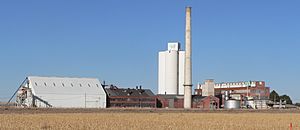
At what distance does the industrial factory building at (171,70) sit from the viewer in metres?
149

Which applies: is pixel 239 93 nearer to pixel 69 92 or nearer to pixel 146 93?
Result: pixel 146 93

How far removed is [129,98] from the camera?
14262cm

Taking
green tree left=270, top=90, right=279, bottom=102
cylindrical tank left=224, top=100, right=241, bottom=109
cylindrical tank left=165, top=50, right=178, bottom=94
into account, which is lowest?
cylindrical tank left=224, top=100, right=241, bottom=109

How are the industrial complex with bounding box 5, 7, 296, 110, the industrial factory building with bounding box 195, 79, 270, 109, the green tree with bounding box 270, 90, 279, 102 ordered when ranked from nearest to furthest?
the industrial complex with bounding box 5, 7, 296, 110 → the industrial factory building with bounding box 195, 79, 270, 109 → the green tree with bounding box 270, 90, 279, 102

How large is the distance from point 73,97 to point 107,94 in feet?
35.7

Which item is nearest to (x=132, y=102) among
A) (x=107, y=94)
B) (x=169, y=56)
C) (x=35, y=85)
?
(x=107, y=94)

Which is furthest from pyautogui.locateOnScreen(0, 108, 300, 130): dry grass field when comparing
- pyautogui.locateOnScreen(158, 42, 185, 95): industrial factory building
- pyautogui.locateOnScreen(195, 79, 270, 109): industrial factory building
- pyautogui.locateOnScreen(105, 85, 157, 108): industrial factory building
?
pyautogui.locateOnScreen(158, 42, 185, 95): industrial factory building

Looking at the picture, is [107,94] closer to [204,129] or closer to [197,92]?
[197,92]

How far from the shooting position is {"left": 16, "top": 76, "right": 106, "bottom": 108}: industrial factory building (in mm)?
125625

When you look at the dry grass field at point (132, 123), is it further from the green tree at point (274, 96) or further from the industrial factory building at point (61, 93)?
the green tree at point (274, 96)

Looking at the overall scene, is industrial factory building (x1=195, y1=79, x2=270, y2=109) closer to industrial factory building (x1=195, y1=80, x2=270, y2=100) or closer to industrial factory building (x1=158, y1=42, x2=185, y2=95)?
industrial factory building (x1=195, y1=80, x2=270, y2=100)

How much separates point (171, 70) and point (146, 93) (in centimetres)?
938

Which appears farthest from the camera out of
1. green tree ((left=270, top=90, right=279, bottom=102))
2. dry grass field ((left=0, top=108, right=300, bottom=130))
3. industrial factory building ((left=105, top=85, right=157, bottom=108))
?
green tree ((left=270, top=90, right=279, bottom=102))

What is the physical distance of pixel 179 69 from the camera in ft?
496
